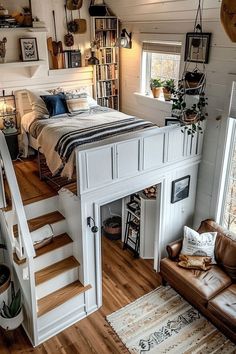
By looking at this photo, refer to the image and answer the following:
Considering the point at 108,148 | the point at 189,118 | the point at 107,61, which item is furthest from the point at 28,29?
the point at 189,118

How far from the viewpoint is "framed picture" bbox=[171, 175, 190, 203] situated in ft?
14.5

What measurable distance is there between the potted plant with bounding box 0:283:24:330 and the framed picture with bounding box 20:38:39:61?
3.21 meters

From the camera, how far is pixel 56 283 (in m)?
3.82

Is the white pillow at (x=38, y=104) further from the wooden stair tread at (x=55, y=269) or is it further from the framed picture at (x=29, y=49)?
the wooden stair tread at (x=55, y=269)

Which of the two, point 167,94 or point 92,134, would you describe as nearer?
point 92,134

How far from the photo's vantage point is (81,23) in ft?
17.1

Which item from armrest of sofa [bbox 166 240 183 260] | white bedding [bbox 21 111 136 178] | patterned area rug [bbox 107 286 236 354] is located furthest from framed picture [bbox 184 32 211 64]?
patterned area rug [bbox 107 286 236 354]

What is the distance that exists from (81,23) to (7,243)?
346 centimetres

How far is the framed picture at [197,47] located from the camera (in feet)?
13.0

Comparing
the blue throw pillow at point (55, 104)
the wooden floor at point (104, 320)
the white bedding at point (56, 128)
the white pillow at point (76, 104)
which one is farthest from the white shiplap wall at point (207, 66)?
the blue throw pillow at point (55, 104)

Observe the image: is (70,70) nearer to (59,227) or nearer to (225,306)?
(59,227)

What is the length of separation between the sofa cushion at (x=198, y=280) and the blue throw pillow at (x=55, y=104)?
2.53 meters

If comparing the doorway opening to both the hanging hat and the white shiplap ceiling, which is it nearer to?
the white shiplap ceiling

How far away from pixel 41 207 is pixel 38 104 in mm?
1662
